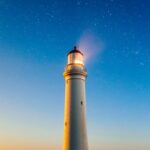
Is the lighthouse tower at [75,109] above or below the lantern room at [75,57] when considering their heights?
below

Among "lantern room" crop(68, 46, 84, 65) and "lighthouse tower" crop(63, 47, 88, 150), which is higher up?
"lantern room" crop(68, 46, 84, 65)

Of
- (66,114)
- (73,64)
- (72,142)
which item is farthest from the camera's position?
(73,64)

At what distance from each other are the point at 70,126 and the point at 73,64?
4.35 metres

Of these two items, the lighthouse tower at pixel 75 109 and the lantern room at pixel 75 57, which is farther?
the lantern room at pixel 75 57

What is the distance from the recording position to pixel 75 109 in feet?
43.3

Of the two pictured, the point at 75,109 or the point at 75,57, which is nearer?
the point at 75,109

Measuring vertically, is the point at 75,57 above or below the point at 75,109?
above

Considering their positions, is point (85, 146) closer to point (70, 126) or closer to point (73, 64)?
point (70, 126)

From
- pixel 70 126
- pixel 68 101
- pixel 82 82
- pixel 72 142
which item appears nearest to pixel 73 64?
pixel 82 82

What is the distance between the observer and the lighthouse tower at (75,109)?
12.7 metres

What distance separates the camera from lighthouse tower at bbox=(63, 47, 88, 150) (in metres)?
12.7

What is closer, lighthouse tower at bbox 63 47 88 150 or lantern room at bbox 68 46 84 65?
lighthouse tower at bbox 63 47 88 150

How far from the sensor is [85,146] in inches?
501

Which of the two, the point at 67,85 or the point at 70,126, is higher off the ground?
the point at 67,85
